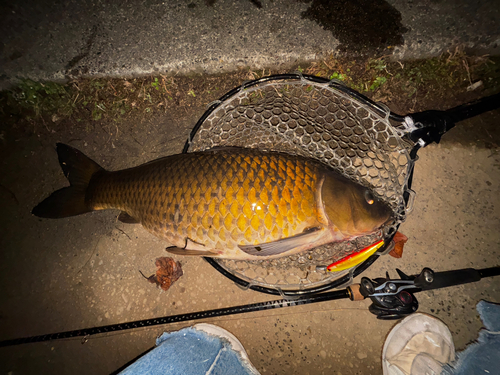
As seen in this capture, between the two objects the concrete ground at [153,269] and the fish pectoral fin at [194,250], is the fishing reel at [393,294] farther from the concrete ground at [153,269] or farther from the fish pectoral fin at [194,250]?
the fish pectoral fin at [194,250]

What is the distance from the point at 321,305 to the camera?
6.18 ft

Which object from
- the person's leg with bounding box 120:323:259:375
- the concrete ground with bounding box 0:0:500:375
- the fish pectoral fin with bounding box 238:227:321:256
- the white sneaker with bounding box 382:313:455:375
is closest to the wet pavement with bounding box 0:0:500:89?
the concrete ground with bounding box 0:0:500:375

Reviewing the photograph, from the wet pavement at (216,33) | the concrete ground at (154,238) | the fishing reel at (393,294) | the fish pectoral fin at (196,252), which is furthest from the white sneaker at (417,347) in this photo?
the wet pavement at (216,33)

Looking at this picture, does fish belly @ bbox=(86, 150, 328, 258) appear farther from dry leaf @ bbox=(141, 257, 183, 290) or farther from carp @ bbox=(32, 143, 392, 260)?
dry leaf @ bbox=(141, 257, 183, 290)

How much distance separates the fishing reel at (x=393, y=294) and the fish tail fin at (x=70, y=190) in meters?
2.17

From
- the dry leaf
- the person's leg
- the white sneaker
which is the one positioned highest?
the dry leaf


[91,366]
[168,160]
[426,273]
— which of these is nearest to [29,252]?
[91,366]

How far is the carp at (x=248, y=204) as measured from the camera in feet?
4.62

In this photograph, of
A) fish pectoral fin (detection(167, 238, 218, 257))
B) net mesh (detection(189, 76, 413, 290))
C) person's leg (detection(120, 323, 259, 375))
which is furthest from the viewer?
net mesh (detection(189, 76, 413, 290))

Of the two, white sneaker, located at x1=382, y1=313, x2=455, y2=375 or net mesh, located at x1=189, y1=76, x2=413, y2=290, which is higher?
net mesh, located at x1=189, y1=76, x2=413, y2=290

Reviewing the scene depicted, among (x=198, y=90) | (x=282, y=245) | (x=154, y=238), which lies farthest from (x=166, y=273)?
(x=198, y=90)

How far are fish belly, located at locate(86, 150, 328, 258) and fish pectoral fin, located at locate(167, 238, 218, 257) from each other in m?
0.02

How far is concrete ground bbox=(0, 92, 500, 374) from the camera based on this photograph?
1.84 metres

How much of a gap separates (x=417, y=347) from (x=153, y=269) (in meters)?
2.18
